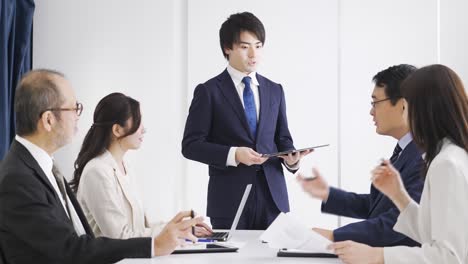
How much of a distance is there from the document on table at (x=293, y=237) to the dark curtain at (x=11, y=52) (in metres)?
3.01

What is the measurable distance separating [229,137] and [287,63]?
178 cm

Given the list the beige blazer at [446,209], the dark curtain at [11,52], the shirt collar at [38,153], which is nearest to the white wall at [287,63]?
the dark curtain at [11,52]

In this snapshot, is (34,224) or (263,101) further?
(263,101)

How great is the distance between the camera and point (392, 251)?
81.1 inches

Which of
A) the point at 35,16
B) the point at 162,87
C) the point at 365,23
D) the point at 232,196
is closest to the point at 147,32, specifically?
the point at 162,87

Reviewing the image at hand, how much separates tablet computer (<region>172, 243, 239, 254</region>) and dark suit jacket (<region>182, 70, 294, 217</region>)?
771 millimetres

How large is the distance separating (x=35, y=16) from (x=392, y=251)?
3.95 metres

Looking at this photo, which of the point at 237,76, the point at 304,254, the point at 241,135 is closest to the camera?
the point at 304,254

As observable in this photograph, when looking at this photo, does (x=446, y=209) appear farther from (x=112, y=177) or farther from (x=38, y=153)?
(x=112, y=177)

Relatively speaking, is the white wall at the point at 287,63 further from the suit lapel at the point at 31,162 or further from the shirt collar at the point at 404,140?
the suit lapel at the point at 31,162

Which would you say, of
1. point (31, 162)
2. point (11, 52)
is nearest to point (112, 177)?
point (31, 162)

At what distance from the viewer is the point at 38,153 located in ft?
7.60

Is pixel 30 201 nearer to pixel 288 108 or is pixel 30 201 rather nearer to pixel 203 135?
pixel 203 135

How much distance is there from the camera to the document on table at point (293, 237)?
7.33 feet
